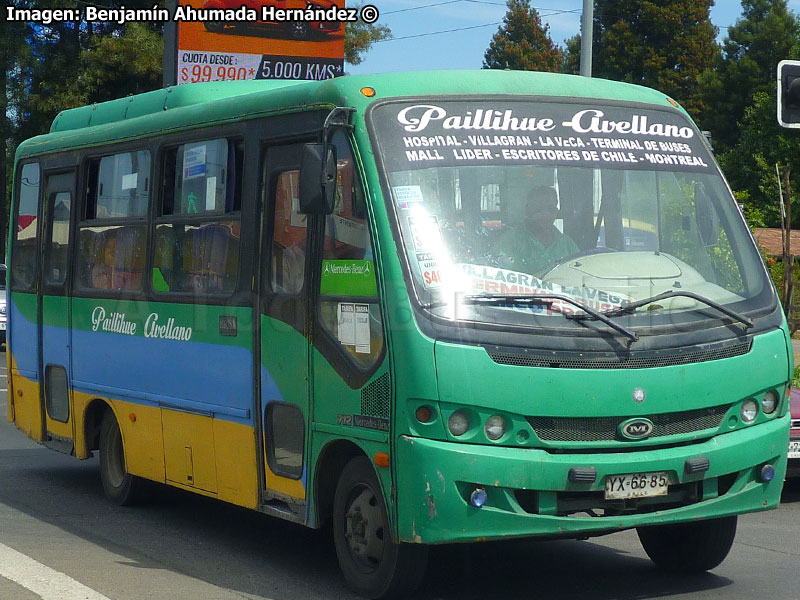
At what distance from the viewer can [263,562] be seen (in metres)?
7.93

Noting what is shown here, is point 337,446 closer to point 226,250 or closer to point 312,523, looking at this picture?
point 312,523

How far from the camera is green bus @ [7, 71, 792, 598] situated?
6297 millimetres

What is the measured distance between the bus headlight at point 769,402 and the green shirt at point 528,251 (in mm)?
1215

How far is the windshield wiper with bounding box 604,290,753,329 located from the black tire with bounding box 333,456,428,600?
1425 mm

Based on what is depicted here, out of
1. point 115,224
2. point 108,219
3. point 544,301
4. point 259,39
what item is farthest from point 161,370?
point 259,39

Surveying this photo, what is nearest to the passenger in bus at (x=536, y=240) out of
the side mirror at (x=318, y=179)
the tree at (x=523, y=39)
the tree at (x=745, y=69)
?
the side mirror at (x=318, y=179)

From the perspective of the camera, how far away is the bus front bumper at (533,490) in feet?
20.4

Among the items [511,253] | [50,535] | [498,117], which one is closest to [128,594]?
[50,535]

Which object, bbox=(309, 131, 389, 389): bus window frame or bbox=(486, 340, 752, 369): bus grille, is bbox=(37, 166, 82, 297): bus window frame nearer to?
bbox=(309, 131, 389, 389): bus window frame

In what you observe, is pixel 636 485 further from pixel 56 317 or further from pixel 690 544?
pixel 56 317

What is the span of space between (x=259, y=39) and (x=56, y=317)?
15.1 m

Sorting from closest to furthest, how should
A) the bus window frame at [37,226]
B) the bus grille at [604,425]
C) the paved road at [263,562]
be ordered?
1. the bus grille at [604,425]
2. the paved road at [263,562]
3. the bus window frame at [37,226]

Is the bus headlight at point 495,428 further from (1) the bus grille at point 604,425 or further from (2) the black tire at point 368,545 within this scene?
(2) the black tire at point 368,545

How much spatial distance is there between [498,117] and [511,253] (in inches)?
30.5
